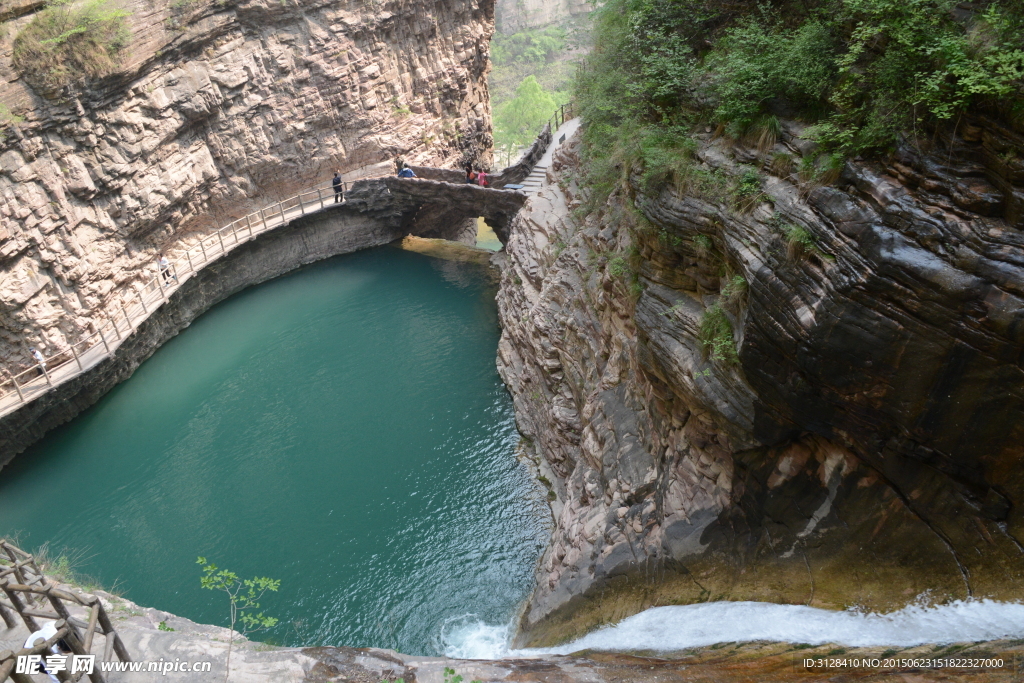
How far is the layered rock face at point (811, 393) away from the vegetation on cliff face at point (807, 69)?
340 millimetres

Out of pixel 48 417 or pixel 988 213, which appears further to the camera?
pixel 48 417

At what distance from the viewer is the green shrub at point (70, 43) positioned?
64.5 ft

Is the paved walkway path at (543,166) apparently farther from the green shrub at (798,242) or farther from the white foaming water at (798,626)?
the green shrub at (798,242)

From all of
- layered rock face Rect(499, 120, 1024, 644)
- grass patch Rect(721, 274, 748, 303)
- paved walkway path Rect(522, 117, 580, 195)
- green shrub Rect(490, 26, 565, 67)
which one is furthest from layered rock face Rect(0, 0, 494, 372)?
green shrub Rect(490, 26, 565, 67)

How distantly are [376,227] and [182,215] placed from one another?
865 centimetres

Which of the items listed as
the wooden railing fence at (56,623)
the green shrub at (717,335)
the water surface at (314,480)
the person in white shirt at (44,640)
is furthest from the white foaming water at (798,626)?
the person in white shirt at (44,640)

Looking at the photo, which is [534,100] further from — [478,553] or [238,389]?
[478,553]

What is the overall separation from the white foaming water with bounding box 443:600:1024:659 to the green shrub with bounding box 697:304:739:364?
129 inches

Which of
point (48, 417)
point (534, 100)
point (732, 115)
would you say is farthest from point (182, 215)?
point (534, 100)

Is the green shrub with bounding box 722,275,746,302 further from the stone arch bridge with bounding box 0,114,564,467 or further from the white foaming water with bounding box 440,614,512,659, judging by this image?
the stone arch bridge with bounding box 0,114,564,467

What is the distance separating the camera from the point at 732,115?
904cm

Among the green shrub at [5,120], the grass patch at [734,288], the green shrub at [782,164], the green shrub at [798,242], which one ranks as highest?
the green shrub at [5,120]

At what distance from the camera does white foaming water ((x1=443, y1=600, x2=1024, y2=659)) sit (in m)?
6.85

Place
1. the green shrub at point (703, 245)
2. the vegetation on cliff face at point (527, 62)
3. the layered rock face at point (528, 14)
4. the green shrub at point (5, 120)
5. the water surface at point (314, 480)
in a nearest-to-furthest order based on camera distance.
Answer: the green shrub at point (703, 245)
the water surface at point (314, 480)
the green shrub at point (5, 120)
the vegetation on cliff face at point (527, 62)
the layered rock face at point (528, 14)
